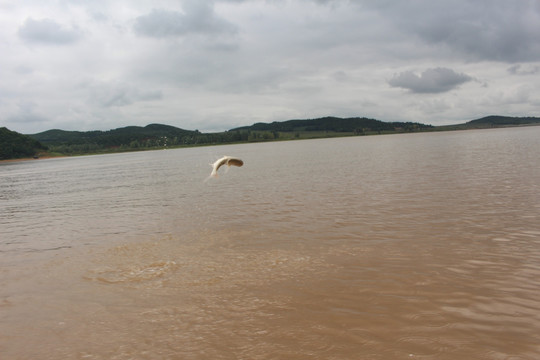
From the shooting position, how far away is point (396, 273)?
8.91 metres

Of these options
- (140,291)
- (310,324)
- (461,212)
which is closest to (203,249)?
(140,291)

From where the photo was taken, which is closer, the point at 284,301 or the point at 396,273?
the point at 284,301

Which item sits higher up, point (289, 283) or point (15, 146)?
point (15, 146)

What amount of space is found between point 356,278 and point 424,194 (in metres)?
12.4

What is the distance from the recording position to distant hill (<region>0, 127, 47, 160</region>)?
6260 inches

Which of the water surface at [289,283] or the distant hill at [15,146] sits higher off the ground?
the distant hill at [15,146]

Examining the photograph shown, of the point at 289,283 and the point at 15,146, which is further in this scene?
the point at 15,146

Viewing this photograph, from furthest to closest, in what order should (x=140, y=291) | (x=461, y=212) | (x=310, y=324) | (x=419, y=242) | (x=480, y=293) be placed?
(x=461, y=212)
(x=419, y=242)
(x=140, y=291)
(x=480, y=293)
(x=310, y=324)

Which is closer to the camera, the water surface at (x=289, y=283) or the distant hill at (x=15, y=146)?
the water surface at (x=289, y=283)

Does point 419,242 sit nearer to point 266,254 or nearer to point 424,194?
point 266,254

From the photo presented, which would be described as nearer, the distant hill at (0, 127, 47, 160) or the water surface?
the water surface

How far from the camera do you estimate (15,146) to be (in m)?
162

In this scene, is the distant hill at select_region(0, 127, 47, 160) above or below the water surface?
above

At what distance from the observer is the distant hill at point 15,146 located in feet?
522
